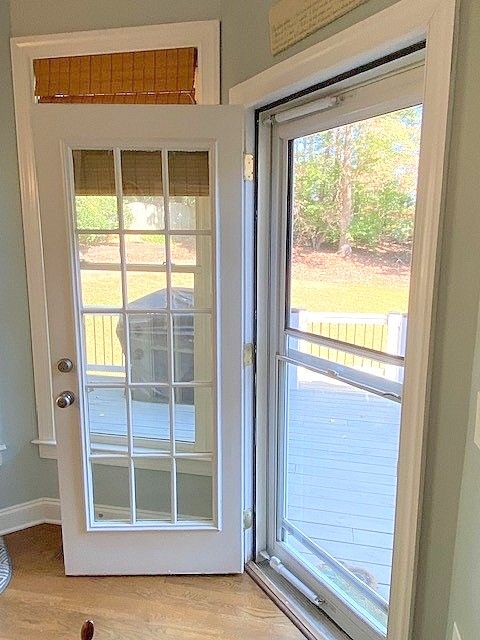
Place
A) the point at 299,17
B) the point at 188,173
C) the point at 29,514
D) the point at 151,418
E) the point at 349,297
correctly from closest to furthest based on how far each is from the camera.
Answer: the point at 299,17 < the point at 349,297 < the point at 188,173 < the point at 151,418 < the point at 29,514

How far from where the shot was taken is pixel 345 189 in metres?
1.69

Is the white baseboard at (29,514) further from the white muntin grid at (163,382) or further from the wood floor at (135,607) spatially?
the white muntin grid at (163,382)

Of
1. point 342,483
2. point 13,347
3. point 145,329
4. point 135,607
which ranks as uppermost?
point 145,329

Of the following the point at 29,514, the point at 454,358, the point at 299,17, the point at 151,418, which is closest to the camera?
the point at 454,358

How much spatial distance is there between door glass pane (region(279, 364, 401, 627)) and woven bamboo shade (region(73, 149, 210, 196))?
0.85 metres

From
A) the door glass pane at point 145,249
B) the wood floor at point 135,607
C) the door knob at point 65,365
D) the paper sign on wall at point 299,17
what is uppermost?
the paper sign on wall at point 299,17

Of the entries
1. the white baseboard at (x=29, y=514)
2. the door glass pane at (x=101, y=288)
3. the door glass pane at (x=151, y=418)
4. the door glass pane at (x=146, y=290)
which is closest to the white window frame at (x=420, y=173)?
the door glass pane at (x=146, y=290)

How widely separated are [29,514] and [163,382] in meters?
1.16

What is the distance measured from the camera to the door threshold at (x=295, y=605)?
6.18 ft

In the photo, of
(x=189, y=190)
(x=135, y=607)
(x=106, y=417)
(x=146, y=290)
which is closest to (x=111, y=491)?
(x=106, y=417)

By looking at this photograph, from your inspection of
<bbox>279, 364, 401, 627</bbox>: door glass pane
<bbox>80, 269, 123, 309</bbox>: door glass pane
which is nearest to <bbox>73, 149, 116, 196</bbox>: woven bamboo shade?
<bbox>80, 269, 123, 309</bbox>: door glass pane

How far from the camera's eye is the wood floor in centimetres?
188

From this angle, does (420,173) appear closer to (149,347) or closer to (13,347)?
(149,347)

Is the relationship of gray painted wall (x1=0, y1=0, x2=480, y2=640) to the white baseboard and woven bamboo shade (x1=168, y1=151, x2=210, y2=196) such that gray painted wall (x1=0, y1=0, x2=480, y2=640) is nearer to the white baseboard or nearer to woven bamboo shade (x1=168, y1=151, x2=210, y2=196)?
woven bamboo shade (x1=168, y1=151, x2=210, y2=196)
